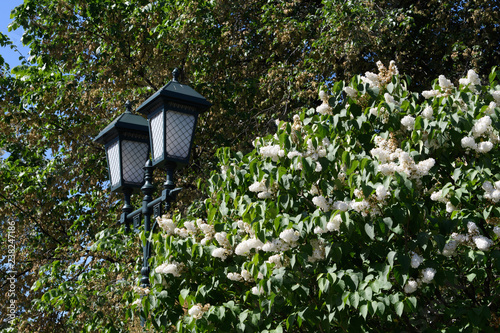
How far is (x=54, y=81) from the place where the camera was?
12312 mm

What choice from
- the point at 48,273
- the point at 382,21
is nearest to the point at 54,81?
the point at 48,273

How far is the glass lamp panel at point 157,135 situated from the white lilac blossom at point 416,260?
244 centimetres

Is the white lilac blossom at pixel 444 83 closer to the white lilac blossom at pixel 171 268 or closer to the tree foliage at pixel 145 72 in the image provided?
the white lilac blossom at pixel 171 268

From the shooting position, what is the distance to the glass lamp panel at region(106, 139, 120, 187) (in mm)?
6707

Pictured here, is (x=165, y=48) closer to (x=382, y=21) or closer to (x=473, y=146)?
(x=382, y=21)

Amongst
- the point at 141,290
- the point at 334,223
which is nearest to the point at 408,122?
the point at 334,223

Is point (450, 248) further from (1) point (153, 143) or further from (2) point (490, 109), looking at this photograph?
(1) point (153, 143)

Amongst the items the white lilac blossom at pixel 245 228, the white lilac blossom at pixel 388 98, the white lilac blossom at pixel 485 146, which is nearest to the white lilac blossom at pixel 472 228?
the white lilac blossom at pixel 485 146

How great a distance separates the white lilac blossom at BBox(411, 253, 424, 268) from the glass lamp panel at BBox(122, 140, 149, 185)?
3.24m

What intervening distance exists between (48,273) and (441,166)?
7438 millimetres

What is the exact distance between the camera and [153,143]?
6031 mm

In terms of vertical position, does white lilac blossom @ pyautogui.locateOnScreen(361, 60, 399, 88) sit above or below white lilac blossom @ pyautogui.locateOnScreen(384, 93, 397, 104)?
above

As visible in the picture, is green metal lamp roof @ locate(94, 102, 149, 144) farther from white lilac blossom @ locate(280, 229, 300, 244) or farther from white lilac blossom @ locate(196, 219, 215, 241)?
white lilac blossom @ locate(280, 229, 300, 244)

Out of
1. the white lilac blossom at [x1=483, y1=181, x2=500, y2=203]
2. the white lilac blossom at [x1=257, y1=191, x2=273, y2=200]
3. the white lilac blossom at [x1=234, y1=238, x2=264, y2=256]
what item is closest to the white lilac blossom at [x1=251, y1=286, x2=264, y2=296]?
the white lilac blossom at [x1=234, y1=238, x2=264, y2=256]
